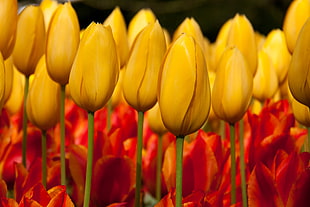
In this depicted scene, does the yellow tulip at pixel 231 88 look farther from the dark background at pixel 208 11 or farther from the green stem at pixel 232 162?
the dark background at pixel 208 11

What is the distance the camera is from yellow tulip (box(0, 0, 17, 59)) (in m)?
0.74

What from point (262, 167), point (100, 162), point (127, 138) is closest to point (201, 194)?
point (262, 167)

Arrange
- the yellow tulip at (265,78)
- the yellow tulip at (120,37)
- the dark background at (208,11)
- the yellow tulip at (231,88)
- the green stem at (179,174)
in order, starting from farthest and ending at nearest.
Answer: the dark background at (208,11) → the yellow tulip at (265,78) → the yellow tulip at (120,37) → the yellow tulip at (231,88) → the green stem at (179,174)

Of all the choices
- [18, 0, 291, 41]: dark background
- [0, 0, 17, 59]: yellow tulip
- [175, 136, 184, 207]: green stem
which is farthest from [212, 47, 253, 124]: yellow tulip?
[18, 0, 291, 41]: dark background

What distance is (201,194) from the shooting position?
0.64 metres

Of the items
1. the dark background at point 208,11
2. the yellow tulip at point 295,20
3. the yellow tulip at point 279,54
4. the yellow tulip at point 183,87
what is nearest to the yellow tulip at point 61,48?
the yellow tulip at point 183,87

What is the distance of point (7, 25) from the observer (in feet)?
2.44

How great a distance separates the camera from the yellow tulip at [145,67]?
678 mm

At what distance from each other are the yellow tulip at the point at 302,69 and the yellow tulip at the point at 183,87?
8cm

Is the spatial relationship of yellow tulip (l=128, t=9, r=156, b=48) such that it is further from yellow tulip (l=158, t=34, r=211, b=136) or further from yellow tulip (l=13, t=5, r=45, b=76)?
yellow tulip (l=158, t=34, r=211, b=136)

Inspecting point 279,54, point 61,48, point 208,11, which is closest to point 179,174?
point 61,48

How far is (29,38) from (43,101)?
11 cm

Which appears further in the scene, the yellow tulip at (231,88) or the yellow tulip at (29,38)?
the yellow tulip at (29,38)

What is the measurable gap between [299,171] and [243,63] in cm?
13
